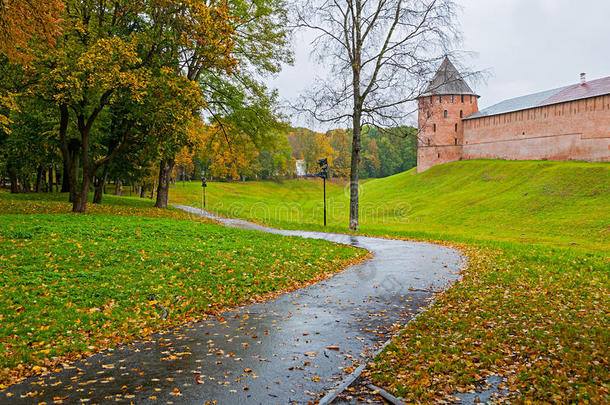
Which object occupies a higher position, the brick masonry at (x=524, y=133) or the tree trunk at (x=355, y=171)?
the brick masonry at (x=524, y=133)

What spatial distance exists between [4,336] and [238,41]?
68.0 ft

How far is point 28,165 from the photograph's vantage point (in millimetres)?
28000

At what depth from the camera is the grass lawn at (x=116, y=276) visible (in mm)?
5660

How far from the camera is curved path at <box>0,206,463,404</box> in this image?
412cm

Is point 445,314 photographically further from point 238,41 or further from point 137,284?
point 238,41

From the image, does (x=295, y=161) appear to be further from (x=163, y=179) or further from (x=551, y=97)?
(x=163, y=179)

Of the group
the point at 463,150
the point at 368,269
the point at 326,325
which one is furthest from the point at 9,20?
the point at 463,150

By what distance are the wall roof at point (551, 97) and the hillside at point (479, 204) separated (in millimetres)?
7892

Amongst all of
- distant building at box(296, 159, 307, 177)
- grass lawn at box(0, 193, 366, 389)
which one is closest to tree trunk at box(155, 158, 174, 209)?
grass lawn at box(0, 193, 366, 389)

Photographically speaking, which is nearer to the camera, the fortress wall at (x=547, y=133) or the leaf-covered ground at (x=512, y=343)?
the leaf-covered ground at (x=512, y=343)

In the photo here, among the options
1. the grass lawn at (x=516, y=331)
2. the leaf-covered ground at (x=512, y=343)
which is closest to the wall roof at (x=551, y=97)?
the grass lawn at (x=516, y=331)

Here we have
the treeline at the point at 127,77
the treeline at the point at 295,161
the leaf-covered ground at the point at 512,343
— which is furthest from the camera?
the treeline at the point at 295,161

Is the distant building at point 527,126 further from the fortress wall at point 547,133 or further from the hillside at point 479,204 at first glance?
the hillside at point 479,204

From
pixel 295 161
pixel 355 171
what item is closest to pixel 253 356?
→ pixel 355 171
